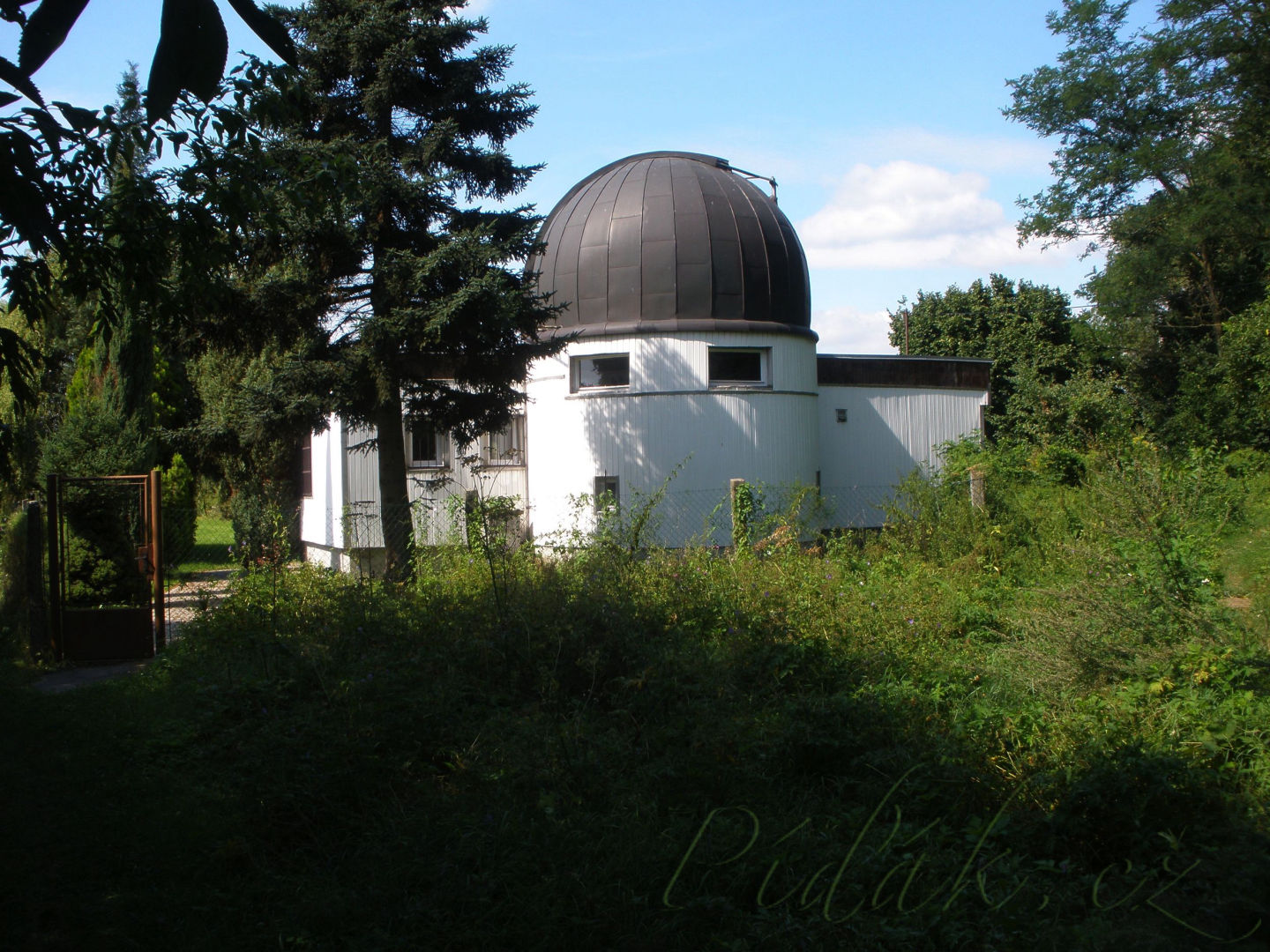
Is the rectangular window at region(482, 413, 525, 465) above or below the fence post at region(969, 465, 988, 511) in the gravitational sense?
above

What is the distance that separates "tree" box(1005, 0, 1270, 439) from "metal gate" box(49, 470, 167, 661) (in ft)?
67.5

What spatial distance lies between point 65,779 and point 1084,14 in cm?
2592

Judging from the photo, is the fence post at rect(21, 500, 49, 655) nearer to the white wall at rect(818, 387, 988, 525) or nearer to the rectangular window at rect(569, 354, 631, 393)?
the rectangular window at rect(569, 354, 631, 393)

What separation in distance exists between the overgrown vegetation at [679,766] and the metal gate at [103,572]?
5.04ft

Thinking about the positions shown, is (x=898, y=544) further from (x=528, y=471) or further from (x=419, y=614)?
(x=528, y=471)

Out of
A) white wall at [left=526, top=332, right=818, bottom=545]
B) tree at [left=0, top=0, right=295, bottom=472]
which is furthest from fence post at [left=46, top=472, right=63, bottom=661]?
white wall at [left=526, top=332, right=818, bottom=545]

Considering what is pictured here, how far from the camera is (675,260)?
16500mm

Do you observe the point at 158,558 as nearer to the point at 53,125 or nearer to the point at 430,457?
the point at 53,125

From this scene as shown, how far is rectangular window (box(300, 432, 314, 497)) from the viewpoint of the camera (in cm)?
1785

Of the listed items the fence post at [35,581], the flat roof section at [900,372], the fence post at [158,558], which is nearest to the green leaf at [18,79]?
the fence post at [158,558]

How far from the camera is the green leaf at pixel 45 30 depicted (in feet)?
5.00

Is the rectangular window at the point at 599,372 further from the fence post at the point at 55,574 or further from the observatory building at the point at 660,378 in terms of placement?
the fence post at the point at 55,574

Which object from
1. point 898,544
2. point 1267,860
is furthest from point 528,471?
point 1267,860

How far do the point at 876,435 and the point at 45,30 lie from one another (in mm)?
18289
